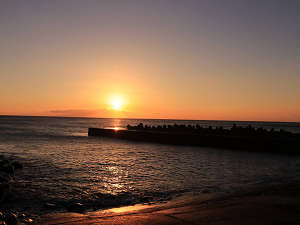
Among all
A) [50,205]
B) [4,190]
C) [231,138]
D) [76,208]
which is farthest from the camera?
[231,138]

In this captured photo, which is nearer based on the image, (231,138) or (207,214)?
(207,214)

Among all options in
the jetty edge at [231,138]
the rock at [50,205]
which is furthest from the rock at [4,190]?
the jetty edge at [231,138]

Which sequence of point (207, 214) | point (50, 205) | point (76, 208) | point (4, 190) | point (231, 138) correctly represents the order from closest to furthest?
1. point (207, 214)
2. point (76, 208)
3. point (50, 205)
4. point (4, 190)
5. point (231, 138)

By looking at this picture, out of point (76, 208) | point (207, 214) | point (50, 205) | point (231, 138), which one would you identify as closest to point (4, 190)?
point (50, 205)

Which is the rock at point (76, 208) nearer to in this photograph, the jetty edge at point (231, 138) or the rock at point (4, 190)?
the rock at point (4, 190)

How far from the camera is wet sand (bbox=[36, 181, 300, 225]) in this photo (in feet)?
14.8

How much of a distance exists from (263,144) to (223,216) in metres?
17.7

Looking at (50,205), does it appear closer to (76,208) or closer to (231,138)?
(76,208)

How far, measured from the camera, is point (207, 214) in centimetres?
491

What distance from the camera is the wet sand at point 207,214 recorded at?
4.52 meters

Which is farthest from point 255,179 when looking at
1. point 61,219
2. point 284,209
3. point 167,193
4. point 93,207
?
point 61,219

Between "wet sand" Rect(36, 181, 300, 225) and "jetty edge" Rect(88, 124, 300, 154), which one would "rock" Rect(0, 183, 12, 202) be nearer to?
"wet sand" Rect(36, 181, 300, 225)

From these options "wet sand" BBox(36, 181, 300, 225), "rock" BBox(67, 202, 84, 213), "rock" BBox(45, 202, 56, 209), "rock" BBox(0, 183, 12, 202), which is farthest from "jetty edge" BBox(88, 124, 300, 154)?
"rock" BBox(0, 183, 12, 202)

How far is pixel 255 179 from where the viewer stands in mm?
9742
